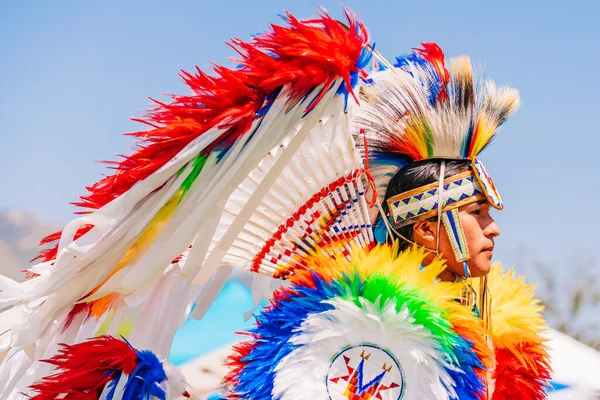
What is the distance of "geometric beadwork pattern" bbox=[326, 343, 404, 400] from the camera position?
1891 mm

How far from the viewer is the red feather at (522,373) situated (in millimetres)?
2496

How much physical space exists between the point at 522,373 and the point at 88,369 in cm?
156

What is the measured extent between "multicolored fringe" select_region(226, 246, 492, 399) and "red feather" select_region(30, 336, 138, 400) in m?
0.35

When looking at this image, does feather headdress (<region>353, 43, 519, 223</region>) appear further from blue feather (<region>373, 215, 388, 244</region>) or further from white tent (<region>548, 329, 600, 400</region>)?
white tent (<region>548, 329, 600, 400</region>)

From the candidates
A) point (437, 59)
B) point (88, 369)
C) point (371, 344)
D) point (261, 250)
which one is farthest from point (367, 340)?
point (437, 59)

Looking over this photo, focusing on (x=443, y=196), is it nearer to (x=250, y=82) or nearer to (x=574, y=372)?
(x=250, y=82)

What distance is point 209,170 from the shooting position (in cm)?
199

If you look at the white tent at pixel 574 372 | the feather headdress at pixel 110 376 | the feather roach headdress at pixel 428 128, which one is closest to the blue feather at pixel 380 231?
the feather roach headdress at pixel 428 128

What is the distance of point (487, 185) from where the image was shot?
95.6 inches

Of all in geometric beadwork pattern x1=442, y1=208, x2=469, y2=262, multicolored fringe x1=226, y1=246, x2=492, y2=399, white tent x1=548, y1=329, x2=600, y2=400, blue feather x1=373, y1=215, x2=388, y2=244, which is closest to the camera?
multicolored fringe x1=226, y1=246, x2=492, y2=399

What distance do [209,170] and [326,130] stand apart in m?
0.39

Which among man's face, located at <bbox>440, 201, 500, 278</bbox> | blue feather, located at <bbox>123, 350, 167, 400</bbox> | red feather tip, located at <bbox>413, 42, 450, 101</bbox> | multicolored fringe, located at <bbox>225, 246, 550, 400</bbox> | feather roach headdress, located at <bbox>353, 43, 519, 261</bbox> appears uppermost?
red feather tip, located at <bbox>413, 42, 450, 101</bbox>

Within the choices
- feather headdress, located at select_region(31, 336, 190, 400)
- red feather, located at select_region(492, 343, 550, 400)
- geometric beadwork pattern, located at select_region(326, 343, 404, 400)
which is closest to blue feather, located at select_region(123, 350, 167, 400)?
feather headdress, located at select_region(31, 336, 190, 400)

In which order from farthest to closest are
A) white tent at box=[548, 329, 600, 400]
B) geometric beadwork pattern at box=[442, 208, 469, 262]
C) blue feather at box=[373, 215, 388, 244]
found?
1. white tent at box=[548, 329, 600, 400]
2. blue feather at box=[373, 215, 388, 244]
3. geometric beadwork pattern at box=[442, 208, 469, 262]
